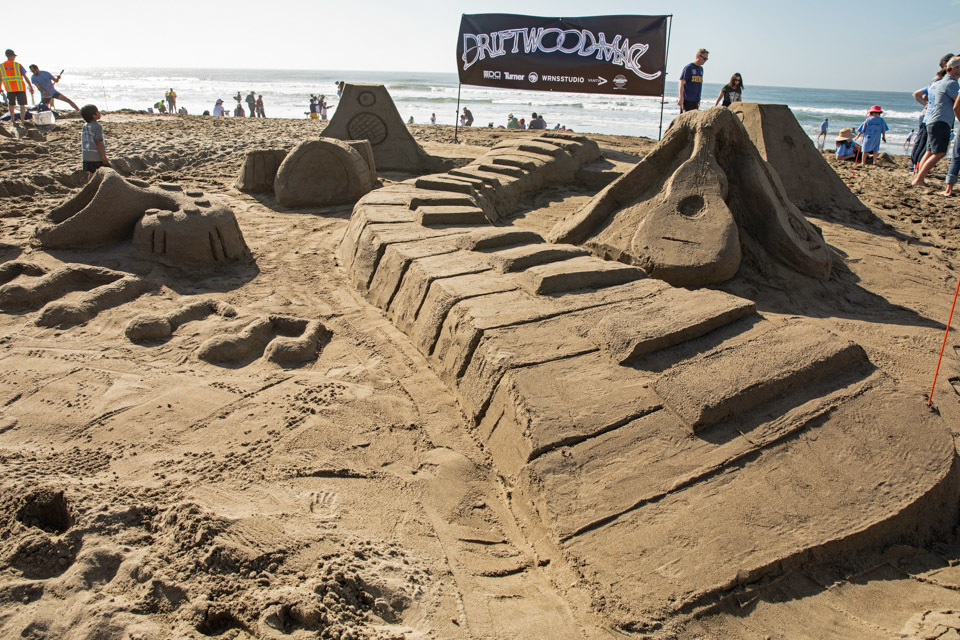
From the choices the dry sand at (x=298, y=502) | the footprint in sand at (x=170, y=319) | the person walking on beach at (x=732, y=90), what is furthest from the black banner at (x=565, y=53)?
the footprint in sand at (x=170, y=319)

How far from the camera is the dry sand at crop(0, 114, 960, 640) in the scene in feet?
5.17

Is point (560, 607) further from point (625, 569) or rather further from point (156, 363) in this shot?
point (156, 363)

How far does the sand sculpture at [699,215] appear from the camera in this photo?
152 inches

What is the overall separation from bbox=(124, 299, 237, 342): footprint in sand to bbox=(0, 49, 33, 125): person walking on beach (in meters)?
9.04

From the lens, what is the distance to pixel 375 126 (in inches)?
317

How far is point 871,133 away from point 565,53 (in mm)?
5115

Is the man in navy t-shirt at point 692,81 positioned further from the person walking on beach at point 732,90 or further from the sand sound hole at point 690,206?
the sand sound hole at point 690,206

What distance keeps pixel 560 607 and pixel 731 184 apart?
3.47 m

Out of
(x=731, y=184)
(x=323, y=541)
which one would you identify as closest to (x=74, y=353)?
(x=323, y=541)

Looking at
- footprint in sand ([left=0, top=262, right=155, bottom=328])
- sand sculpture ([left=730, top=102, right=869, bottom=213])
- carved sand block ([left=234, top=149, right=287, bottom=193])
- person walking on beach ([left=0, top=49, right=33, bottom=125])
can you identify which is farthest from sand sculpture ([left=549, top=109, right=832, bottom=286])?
person walking on beach ([left=0, top=49, right=33, bottom=125])

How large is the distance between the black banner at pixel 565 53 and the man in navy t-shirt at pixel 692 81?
1.37 meters

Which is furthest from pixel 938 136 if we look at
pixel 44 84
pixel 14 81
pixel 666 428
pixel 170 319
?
pixel 44 84

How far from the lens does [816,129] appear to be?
79.4 ft

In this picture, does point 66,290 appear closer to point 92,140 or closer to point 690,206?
point 92,140
